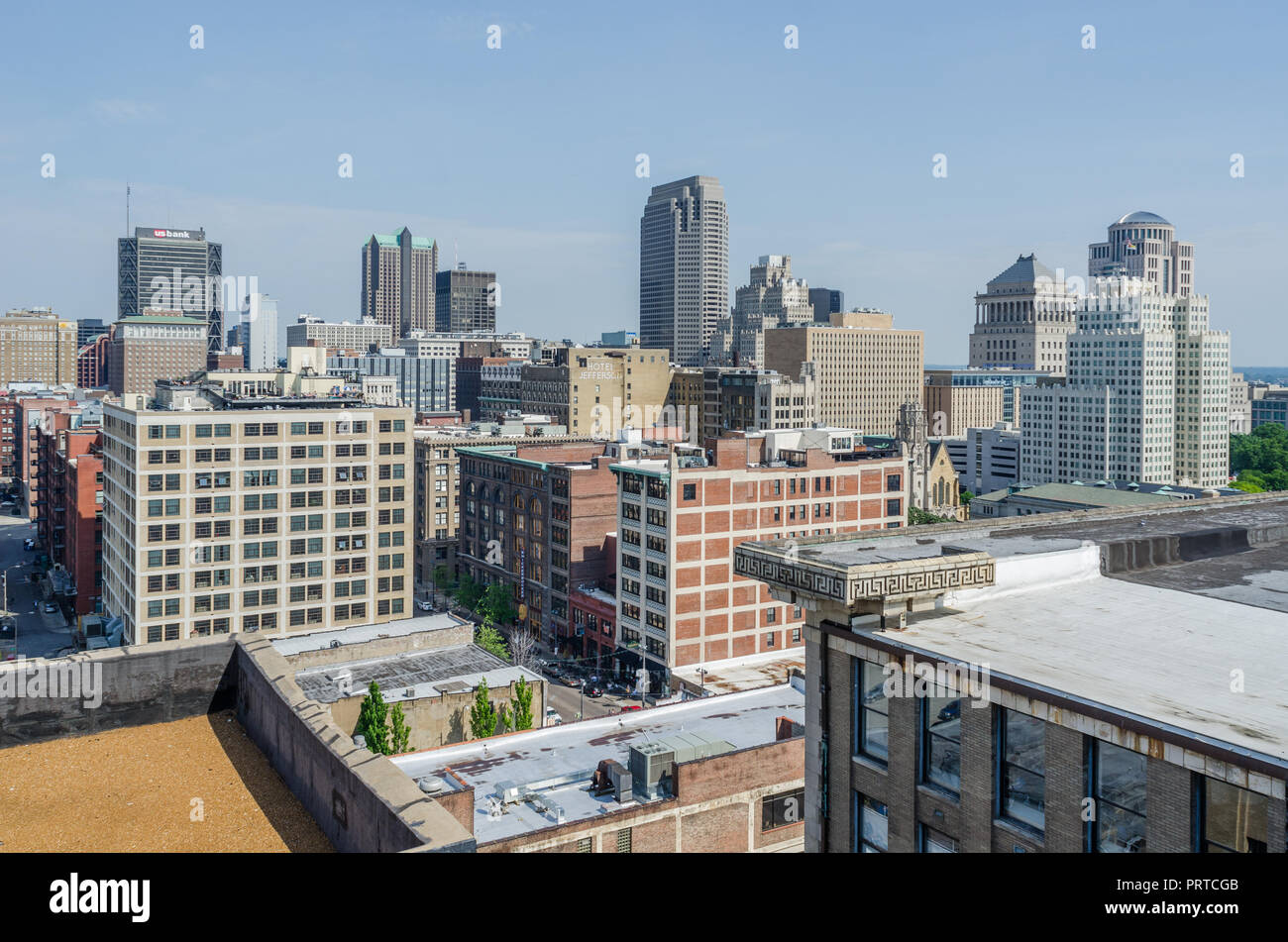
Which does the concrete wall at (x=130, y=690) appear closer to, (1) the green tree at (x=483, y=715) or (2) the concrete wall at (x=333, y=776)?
(2) the concrete wall at (x=333, y=776)

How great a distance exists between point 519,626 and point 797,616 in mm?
29086

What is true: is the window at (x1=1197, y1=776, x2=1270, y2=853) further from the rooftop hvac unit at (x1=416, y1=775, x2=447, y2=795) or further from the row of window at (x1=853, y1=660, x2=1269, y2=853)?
the rooftop hvac unit at (x1=416, y1=775, x2=447, y2=795)

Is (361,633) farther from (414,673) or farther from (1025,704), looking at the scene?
(1025,704)

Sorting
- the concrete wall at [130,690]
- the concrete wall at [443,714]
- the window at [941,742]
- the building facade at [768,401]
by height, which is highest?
the building facade at [768,401]

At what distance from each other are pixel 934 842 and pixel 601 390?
579 feet

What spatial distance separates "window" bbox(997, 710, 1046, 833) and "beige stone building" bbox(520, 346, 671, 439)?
16913 centimetres

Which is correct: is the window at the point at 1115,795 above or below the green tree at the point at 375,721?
above

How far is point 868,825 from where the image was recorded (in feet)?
68.2

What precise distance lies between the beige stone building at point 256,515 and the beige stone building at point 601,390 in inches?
4174

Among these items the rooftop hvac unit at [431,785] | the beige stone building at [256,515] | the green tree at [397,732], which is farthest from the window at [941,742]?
the beige stone building at [256,515]

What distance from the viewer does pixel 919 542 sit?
85.4ft

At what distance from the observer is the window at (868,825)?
805 inches

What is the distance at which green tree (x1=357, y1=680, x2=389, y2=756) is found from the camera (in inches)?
1927
